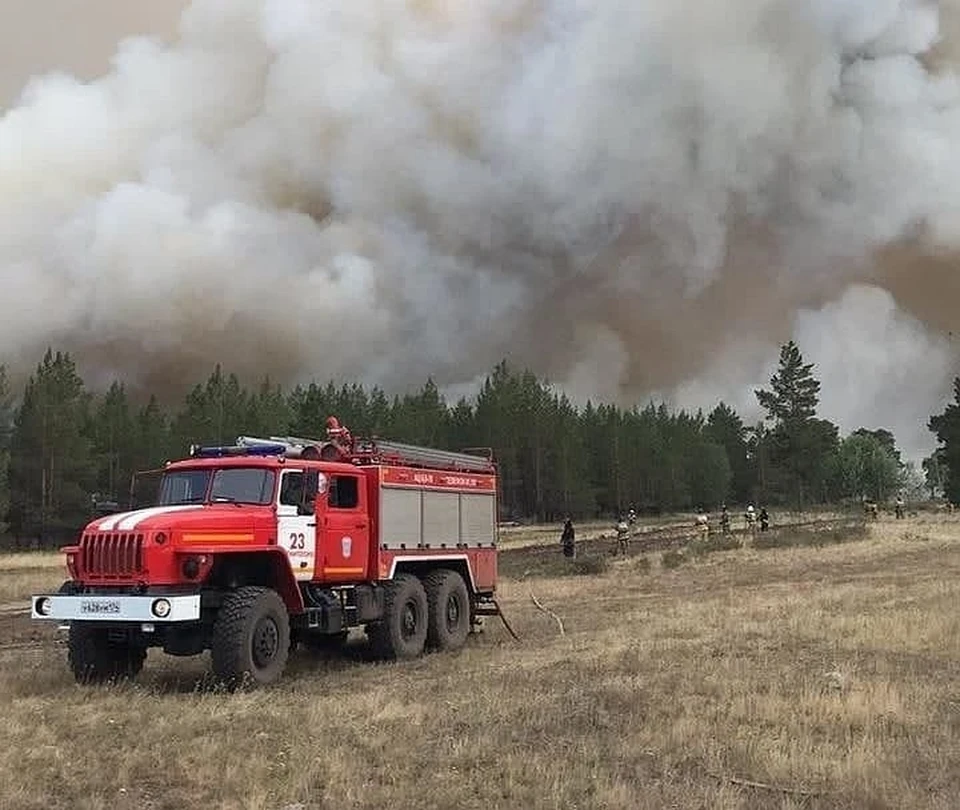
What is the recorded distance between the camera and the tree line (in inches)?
3056

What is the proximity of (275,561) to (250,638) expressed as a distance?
1510 millimetres

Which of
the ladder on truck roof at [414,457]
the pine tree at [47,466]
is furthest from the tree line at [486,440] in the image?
the ladder on truck roof at [414,457]

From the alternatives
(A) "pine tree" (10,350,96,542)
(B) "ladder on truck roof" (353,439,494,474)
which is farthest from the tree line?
(B) "ladder on truck roof" (353,439,494,474)

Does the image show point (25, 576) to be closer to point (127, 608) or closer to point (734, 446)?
point (127, 608)

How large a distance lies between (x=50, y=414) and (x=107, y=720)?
71.8m

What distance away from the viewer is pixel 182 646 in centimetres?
1350

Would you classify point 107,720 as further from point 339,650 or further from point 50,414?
point 50,414

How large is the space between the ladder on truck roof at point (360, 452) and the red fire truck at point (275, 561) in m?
0.03

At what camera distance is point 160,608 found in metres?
12.7

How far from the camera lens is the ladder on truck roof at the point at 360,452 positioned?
1581 centimetres

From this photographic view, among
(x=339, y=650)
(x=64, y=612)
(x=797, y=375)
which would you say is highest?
(x=797, y=375)

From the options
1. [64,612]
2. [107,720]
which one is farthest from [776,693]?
[64,612]

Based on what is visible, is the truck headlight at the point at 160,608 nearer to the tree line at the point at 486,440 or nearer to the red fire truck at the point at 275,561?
the red fire truck at the point at 275,561

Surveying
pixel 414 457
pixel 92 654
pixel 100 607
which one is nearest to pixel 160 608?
pixel 100 607
